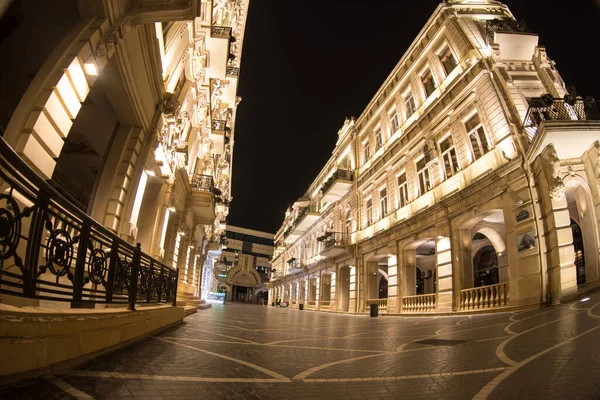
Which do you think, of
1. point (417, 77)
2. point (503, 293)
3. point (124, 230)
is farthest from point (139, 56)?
point (417, 77)

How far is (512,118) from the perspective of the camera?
40.0 ft

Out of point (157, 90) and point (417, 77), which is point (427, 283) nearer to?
point (417, 77)

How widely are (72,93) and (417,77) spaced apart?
18.2 meters

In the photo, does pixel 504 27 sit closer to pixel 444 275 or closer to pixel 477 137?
pixel 477 137

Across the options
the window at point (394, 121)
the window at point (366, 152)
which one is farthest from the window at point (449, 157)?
the window at point (366, 152)

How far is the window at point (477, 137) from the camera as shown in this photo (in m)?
13.5

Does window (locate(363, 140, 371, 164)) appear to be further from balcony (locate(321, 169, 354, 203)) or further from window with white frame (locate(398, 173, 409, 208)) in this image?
Answer: window with white frame (locate(398, 173, 409, 208))

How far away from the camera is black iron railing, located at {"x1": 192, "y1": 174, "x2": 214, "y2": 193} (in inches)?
683

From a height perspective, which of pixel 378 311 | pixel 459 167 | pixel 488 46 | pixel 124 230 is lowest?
pixel 378 311

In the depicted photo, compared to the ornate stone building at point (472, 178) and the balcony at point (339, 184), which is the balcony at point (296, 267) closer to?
the ornate stone building at point (472, 178)

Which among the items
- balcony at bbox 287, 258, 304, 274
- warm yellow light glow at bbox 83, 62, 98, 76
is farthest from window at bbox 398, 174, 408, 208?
balcony at bbox 287, 258, 304, 274

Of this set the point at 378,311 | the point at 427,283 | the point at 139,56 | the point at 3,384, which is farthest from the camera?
the point at 427,283

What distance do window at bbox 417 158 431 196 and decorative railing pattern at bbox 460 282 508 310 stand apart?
5.64 m

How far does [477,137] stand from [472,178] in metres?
1.96
